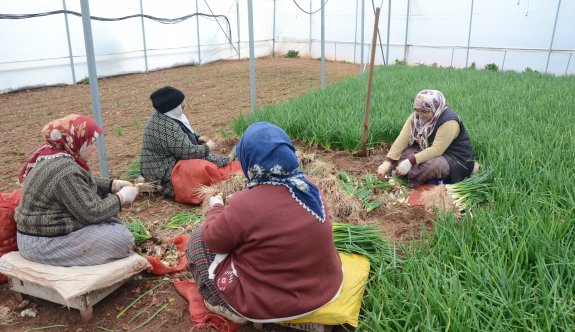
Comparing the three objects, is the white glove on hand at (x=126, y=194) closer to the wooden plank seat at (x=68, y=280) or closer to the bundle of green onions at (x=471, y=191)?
the wooden plank seat at (x=68, y=280)

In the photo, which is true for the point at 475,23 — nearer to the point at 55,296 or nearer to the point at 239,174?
the point at 239,174

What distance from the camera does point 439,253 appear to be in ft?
6.38

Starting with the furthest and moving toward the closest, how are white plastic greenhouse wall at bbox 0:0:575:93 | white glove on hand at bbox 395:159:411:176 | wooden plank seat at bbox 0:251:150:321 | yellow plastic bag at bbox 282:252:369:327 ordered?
white plastic greenhouse wall at bbox 0:0:575:93 → white glove on hand at bbox 395:159:411:176 → wooden plank seat at bbox 0:251:150:321 → yellow plastic bag at bbox 282:252:369:327

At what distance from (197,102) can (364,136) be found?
4283mm

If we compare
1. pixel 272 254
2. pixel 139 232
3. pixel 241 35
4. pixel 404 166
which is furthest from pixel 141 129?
pixel 241 35

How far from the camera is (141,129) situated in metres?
5.50

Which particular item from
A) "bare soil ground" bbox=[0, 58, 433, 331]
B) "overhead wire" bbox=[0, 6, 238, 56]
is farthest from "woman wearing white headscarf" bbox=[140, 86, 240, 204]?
"overhead wire" bbox=[0, 6, 238, 56]

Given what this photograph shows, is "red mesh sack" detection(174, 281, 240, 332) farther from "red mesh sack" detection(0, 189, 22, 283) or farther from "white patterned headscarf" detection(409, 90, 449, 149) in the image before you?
"white patterned headscarf" detection(409, 90, 449, 149)

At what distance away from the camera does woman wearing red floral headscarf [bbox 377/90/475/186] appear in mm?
3154

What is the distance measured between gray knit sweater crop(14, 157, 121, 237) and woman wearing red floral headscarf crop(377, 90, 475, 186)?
2.22 m

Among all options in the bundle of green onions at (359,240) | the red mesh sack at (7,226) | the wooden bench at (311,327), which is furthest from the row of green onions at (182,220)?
the wooden bench at (311,327)

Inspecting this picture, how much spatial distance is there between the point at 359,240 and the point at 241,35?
45.1 feet

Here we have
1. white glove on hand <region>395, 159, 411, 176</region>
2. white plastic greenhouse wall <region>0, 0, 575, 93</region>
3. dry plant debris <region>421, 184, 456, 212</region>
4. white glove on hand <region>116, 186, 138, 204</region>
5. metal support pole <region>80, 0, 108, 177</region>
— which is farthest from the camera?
white plastic greenhouse wall <region>0, 0, 575, 93</region>

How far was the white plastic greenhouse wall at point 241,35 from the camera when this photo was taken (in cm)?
869
